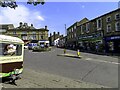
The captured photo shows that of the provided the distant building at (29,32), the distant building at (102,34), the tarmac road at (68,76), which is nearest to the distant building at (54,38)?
the distant building at (29,32)

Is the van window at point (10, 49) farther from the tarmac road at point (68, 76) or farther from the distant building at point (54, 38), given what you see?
the distant building at point (54, 38)

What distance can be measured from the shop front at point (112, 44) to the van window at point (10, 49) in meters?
35.3

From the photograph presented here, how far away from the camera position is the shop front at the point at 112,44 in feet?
149

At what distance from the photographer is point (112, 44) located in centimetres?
4716

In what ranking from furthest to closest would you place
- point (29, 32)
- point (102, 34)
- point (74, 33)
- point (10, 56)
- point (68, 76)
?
point (29, 32)
point (74, 33)
point (102, 34)
point (68, 76)
point (10, 56)

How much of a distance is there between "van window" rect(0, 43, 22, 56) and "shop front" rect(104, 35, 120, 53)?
3534cm

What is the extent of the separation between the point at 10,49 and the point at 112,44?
3806 cm

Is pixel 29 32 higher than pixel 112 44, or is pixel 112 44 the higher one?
pixel 29 32

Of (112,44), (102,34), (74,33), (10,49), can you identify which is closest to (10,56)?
(10,49)

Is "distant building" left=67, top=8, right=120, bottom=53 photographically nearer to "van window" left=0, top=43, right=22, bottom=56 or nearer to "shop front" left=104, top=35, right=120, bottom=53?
"shop front" left=104, top=35, right=120, bottom=53

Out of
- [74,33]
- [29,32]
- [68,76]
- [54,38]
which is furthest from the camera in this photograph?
[54,38]

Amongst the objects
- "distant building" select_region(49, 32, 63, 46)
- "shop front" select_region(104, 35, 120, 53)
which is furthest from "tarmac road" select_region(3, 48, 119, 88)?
"distant building" select_region(49, 32, 63, 46)

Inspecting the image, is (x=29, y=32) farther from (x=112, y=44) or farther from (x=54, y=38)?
(x=112, y=44)

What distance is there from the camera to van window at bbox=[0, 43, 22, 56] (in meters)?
10.8
